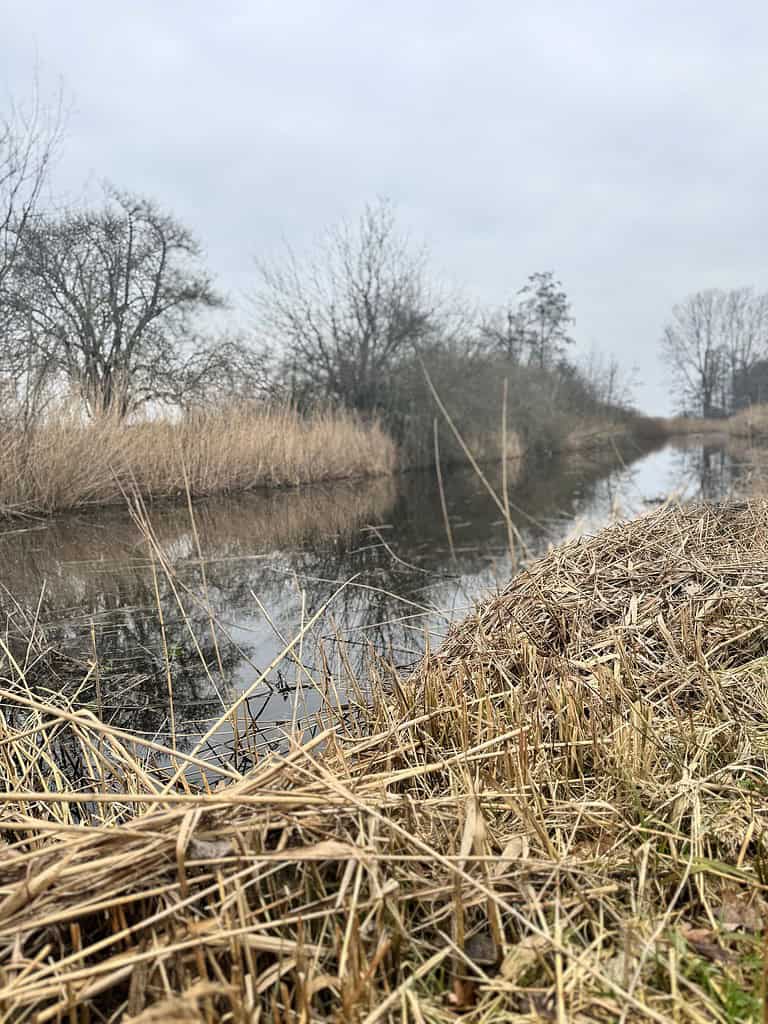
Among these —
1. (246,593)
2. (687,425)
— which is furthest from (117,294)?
(687,425)

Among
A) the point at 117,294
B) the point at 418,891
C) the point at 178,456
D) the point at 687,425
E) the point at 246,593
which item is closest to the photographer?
the point at 418,891

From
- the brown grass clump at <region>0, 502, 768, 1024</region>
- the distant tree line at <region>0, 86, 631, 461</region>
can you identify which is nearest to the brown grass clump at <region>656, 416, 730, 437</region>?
the distant tree line at <region>0, 86, 631, 461</region>

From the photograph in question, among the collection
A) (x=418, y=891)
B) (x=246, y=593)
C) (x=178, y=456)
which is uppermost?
(x=178, y=456)

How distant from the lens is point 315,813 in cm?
109

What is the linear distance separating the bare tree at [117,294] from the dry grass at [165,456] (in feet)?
22.9

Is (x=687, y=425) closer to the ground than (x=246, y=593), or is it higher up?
higher up

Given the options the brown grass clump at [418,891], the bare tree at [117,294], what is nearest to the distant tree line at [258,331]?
the bare tree at [117,294]

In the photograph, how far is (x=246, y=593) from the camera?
15.1 feet

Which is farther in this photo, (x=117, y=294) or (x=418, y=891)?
(x=117, y=294)

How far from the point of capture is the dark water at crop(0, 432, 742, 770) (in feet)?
9.04

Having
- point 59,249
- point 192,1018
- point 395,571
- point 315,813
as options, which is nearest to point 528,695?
point 315,813

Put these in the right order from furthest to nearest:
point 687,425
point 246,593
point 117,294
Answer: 1. point 687,425
2. point 117,294
3. point 246,593

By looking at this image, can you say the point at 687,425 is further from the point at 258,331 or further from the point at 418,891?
the point at 418,891

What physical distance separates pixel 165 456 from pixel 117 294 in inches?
484
